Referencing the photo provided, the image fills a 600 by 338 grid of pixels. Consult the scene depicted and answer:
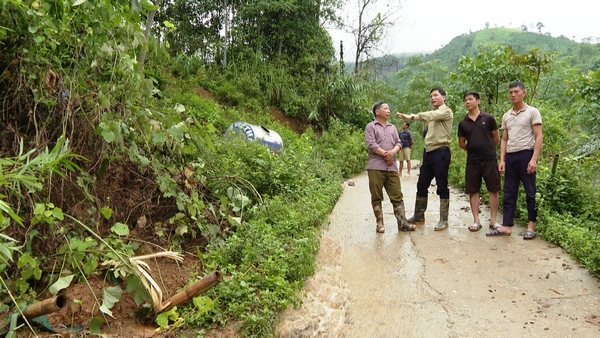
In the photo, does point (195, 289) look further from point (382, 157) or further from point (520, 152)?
point (520, 152)

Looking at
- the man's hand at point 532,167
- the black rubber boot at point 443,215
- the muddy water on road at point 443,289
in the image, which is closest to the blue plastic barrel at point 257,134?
the muddy water on road at point 443,289

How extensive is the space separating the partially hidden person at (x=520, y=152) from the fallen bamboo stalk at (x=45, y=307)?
4295mm

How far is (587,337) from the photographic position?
2.71 m

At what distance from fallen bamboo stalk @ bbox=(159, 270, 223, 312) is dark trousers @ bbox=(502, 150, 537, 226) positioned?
11.7 ft

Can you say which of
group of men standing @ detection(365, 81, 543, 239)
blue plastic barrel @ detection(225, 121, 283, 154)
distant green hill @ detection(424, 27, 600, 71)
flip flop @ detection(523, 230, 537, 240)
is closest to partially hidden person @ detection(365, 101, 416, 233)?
group of men standing @ detection(365, 81, 543, 239)

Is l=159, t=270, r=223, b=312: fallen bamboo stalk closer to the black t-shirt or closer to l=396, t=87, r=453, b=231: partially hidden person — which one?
l=396, t=87, r=453, b=231: partially hidden person

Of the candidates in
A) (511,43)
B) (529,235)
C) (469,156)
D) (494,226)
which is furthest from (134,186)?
(511,43)

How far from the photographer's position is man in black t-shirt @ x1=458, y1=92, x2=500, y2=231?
16.1 ft

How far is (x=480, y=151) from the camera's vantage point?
4.93 m

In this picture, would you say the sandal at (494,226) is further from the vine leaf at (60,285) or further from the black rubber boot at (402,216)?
the vine leaf at (60,285)

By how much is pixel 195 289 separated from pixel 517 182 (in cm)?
381

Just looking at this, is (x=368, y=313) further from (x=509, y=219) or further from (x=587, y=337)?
(x=509, y=219)

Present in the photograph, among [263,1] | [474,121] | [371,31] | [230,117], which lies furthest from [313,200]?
[371,31]

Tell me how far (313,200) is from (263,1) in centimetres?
1059
